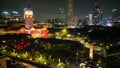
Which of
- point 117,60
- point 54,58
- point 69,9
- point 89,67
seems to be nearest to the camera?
point 89,67

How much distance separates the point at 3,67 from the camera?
13258 mm

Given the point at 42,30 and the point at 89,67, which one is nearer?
the point at 89,67

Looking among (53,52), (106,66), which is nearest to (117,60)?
(106,66)

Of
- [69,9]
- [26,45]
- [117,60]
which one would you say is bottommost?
[117,60]

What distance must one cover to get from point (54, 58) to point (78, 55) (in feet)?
13.7

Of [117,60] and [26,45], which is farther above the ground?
[26,45]

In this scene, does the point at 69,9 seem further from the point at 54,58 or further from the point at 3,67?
the point at 3,67

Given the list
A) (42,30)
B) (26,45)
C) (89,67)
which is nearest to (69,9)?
(42,30)

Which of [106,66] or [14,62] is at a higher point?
[14,62]

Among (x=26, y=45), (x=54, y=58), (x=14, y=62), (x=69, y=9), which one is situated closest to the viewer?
(x=14, y=62)

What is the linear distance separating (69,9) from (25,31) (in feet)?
290

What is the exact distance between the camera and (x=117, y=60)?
28.8 m

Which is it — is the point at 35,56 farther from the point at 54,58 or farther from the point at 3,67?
the point at 3,67

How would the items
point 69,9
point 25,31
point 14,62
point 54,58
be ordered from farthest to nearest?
point 69,9, point 25,31, point 54,58, point 14,62
